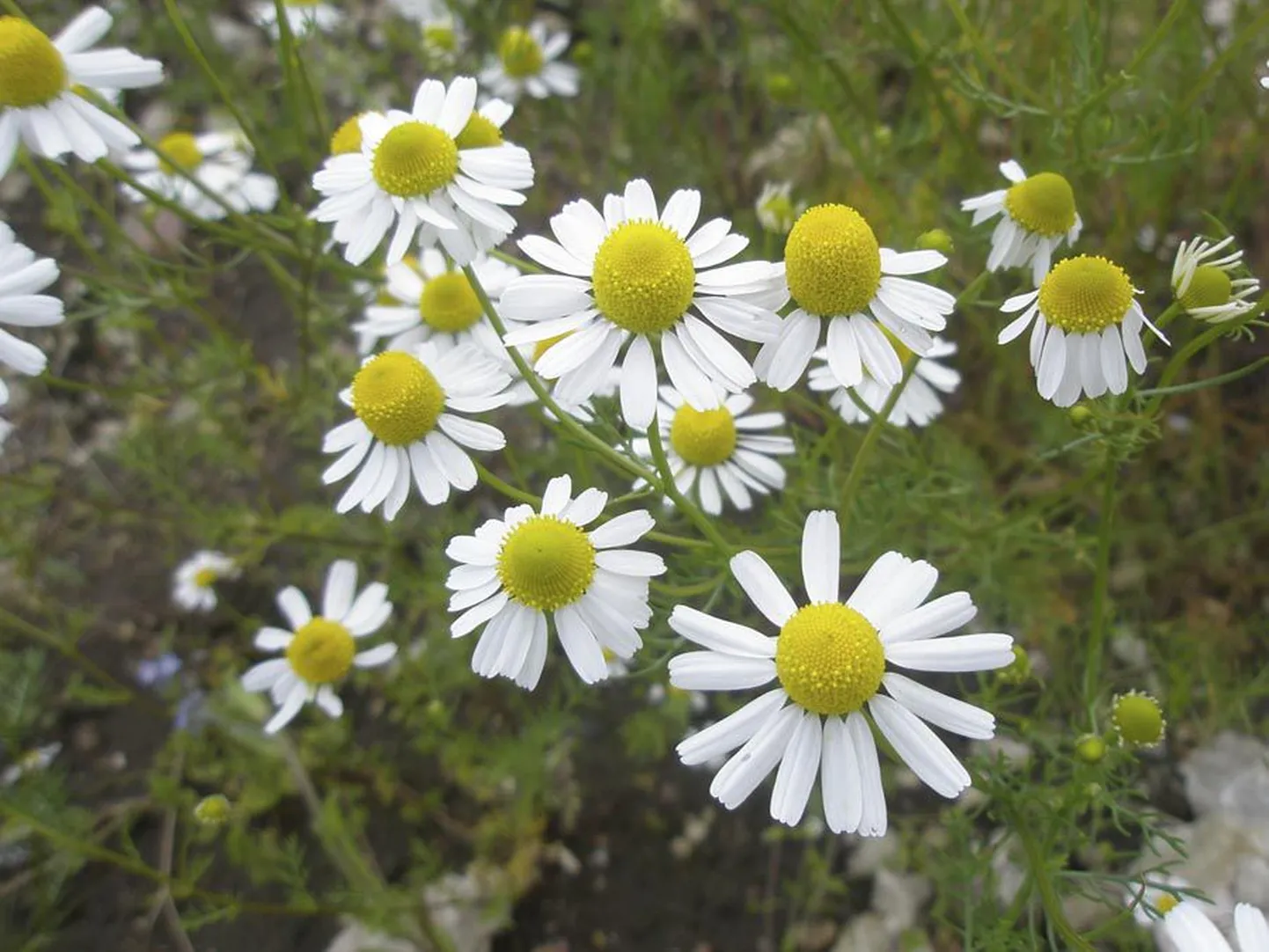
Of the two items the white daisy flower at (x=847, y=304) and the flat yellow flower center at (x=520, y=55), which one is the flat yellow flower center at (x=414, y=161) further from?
the flat yellow flower center at (x=520, y=55)

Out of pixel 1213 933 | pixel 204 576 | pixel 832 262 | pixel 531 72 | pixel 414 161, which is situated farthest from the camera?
pixel 531 72

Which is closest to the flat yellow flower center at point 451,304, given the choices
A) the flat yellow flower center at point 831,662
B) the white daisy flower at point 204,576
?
the flat yellow flower center at point 831,662

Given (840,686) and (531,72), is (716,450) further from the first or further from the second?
(531,72)

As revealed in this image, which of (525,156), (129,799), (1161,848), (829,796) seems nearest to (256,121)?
(525,156)

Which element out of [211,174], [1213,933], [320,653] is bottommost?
[1213,933]

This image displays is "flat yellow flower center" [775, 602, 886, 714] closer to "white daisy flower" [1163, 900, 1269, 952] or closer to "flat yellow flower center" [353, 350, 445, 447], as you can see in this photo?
"white daisy flower" [1163, 900, 1269, 952]

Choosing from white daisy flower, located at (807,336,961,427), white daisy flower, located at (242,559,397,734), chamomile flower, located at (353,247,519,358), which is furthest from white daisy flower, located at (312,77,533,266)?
white daisy flower, located at (242,559,397,734)

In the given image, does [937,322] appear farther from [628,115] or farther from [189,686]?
[189,686]

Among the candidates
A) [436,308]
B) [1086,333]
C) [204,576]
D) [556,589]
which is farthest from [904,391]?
[204,576]
